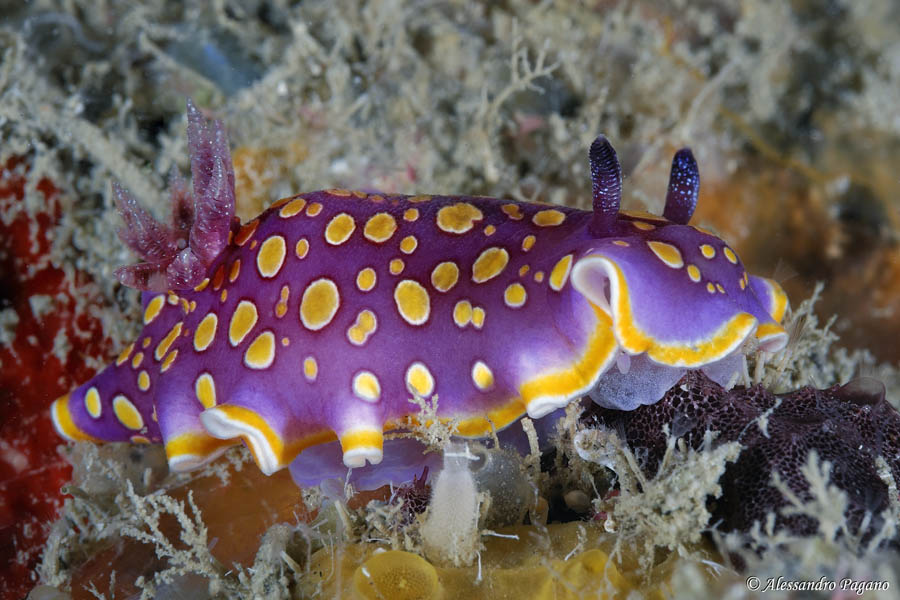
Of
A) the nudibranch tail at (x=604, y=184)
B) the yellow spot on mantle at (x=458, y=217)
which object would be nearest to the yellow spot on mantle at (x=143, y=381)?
the yellow spot on mantle at (x=458, y=217)

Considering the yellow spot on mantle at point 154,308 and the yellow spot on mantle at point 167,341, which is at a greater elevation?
the yellow spot on mantle at point 154,308

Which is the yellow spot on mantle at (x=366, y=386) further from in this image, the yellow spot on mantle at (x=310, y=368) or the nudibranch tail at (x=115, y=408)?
the nudibranch tail at (x=115, y=408)

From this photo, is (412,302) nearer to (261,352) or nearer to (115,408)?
Answer: (261,352)

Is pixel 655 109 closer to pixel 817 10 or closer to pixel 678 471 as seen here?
pixel 817 10

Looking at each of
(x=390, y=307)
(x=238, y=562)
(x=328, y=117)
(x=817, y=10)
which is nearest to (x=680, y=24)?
(x=817, y=10)

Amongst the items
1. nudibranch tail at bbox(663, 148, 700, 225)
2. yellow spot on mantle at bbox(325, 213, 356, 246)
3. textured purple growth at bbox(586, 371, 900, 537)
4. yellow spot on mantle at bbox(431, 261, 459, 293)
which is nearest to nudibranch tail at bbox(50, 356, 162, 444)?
yellow spot on mantle at bbox(325, 213, 356, 246)

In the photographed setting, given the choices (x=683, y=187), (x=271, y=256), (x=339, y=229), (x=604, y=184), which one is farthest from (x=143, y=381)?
(x=683, y=187)

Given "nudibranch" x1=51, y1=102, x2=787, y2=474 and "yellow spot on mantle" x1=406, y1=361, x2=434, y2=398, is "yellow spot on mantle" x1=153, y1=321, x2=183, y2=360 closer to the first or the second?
"nudibranch" x1=51, y1=102, x2=787, y2=474
